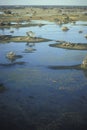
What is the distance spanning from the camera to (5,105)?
72.8ft

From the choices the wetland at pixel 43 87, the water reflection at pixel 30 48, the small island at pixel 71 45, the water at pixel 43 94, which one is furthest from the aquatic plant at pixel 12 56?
the small island at pixel 71 45

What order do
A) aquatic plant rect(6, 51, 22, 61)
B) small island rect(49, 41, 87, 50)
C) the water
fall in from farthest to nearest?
small island rect(49, 41, 87, 50), aquatic plant rect(6, 51, 22, 61), the water

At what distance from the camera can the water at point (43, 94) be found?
64.0ft

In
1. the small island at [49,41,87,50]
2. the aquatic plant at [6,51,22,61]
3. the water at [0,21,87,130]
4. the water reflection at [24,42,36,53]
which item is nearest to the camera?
the water at [0,21,87,130]

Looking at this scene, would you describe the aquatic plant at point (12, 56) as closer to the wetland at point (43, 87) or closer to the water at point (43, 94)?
the wetland at point (43, 87)

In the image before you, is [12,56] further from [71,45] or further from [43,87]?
[43,87]

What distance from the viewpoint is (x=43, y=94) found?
24.3 metres

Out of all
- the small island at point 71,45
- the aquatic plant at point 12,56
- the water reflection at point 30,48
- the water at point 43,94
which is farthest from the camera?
the small island at point 71,45

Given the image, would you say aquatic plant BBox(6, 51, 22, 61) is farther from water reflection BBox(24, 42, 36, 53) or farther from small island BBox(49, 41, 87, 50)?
small island BBox(49, 41, 87, 50)

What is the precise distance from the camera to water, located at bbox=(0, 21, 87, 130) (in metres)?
19.5

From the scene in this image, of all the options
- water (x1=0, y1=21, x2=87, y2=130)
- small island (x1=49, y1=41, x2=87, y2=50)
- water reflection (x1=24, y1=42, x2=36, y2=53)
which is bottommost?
water (x1=0, y1=21, x2=87, y2=130)

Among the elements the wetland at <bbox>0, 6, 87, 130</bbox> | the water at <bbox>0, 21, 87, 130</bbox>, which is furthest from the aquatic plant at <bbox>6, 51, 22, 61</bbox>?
the water at <bbox>0, 21, 87, 130</bbox>

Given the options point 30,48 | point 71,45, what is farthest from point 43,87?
point 71,45

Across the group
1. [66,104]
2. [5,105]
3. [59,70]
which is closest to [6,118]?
[5,105]
